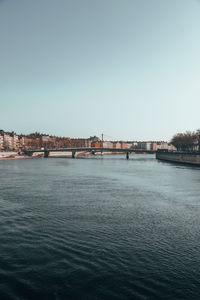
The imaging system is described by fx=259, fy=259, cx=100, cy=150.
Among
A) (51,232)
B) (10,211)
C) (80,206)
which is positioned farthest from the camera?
(80,206)

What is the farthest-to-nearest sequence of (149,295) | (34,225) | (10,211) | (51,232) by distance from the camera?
1. (10,211)
2. (34,225)
3. (51,232)
4. (149,295)

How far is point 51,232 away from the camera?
36.0 ft

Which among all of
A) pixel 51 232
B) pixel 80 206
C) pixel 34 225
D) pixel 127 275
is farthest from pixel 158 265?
pixel 80 206

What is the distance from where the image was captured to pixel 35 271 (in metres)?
7.65

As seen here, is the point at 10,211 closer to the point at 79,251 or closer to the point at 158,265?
the point at 79,251

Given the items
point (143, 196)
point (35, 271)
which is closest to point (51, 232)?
point (35, 271)

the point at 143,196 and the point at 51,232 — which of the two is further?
the point at 143,196

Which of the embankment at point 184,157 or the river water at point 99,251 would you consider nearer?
the river water at point 99,251

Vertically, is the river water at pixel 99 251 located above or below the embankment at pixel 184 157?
below

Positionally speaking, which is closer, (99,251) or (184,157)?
(99,251)

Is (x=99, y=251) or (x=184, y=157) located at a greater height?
(x=184, y=157)

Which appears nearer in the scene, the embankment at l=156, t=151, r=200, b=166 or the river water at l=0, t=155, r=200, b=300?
the river water at l=0, t=155, r=200, b=300

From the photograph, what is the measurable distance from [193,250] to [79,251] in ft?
13.2

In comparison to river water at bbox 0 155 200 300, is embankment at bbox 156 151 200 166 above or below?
above
